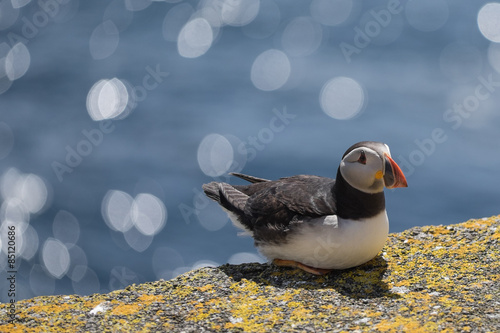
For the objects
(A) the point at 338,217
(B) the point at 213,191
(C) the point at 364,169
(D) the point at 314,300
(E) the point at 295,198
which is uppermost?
(B) the point at 213,191

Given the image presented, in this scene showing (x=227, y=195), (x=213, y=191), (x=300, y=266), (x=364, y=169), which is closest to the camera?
(x=364, y=169)

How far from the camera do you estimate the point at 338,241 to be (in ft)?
19.1

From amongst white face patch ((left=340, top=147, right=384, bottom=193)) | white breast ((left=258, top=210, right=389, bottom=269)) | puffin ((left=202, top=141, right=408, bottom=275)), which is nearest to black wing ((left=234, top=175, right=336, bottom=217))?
puffin ((left=202, top=141, right=408, bottom=275))

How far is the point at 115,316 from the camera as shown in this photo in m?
5.20

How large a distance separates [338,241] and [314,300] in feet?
2.09

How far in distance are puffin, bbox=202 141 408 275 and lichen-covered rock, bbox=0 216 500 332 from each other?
7.2 inches

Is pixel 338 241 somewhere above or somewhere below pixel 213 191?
below

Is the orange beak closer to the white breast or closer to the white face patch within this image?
the white face patch

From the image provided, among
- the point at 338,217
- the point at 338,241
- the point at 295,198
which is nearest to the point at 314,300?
the point at 338,241

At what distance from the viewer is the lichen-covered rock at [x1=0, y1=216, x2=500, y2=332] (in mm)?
4938

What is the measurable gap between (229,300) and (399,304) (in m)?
1.38

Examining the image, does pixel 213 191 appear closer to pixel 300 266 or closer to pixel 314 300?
pixel 300 266

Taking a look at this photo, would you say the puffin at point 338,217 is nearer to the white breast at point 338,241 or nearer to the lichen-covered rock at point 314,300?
the white breast at point 338,241

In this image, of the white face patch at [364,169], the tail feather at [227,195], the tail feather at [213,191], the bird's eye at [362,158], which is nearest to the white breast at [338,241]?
the white face patch at [364,169]
